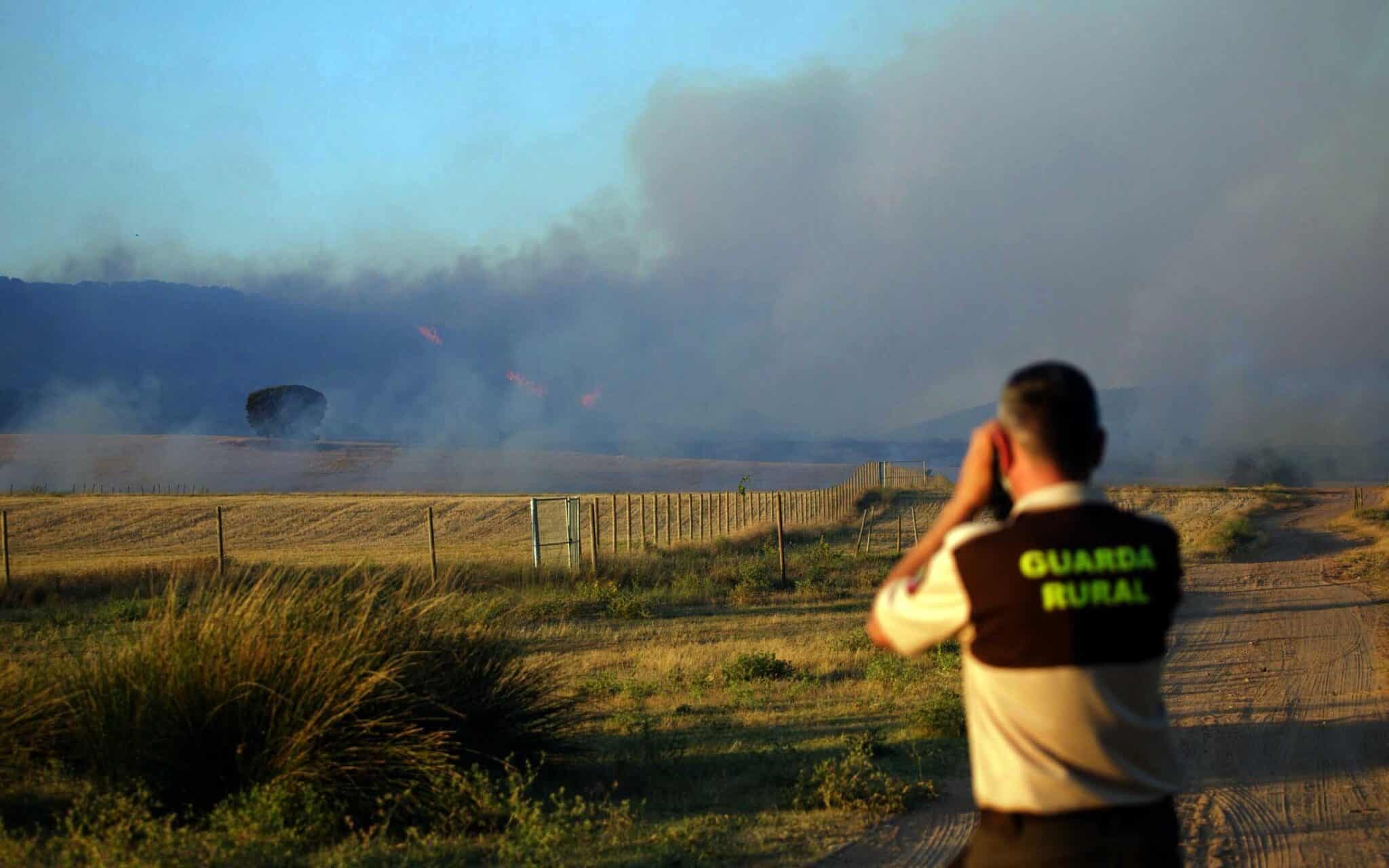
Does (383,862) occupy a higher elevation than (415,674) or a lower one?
lower

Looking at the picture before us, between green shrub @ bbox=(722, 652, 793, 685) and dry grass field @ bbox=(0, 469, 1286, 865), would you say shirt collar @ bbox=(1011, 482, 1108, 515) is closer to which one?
dry grass field @ bbox=(0, 469, 1286, 865)

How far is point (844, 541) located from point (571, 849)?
35825mm

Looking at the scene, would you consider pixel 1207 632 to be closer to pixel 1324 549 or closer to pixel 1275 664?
pixel 1275 664

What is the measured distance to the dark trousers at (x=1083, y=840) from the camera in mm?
2584

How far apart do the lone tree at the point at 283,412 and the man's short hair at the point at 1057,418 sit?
13629 centimetres

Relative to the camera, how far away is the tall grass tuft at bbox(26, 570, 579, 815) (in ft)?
22.4

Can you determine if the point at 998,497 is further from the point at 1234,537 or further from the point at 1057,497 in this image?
the point at 1234,537

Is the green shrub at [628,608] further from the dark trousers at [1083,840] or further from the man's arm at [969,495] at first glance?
the dark trousers at [1083,840]

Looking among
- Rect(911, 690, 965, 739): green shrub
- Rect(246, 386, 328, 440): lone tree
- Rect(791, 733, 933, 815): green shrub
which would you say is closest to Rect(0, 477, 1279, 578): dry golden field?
Rect(911, 690, 965, 739): green shrub

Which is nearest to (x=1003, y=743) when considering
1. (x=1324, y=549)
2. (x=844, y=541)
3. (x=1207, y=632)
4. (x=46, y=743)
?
(x=46, y=743)

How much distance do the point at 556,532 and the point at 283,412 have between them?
116 meters

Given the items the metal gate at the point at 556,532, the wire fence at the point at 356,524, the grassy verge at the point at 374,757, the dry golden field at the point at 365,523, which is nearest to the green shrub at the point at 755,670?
the grassy verge at the point at 374,757

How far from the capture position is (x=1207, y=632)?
1548cm

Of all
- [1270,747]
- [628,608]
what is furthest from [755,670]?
[628,608]
